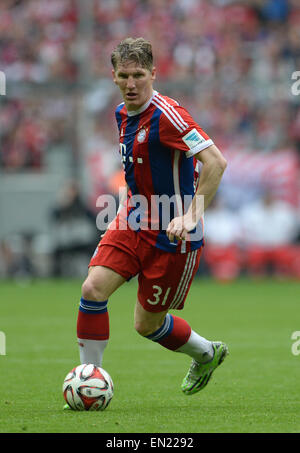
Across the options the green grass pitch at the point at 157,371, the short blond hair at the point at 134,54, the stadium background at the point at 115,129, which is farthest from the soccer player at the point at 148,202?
the stadium background at the point at 115,129

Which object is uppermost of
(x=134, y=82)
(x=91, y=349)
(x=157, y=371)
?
(x=134, y=82)

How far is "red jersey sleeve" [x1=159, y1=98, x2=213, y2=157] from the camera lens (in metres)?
5.48

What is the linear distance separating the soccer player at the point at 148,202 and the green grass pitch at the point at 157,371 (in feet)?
1.88

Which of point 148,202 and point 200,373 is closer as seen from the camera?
point 148,202

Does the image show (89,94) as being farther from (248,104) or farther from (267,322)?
(267,322)

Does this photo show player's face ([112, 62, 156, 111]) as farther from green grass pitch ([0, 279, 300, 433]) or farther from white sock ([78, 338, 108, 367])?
green grass pitch ([0, 279, 300, 433])

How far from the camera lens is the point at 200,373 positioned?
6.11m

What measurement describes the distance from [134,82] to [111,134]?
1299 centimetres

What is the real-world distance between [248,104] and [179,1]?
293 cm

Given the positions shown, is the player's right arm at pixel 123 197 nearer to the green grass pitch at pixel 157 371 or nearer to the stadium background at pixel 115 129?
the green grass pitch at pixel 157 371

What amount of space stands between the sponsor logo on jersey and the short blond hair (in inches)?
18.9

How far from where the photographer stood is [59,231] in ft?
57.6

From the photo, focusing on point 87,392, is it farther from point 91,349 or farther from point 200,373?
point 200,373

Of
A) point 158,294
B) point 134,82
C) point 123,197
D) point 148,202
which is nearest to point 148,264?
point 158,294
